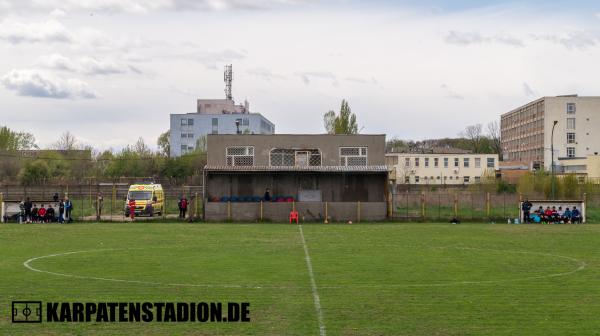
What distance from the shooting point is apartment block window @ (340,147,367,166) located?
63531mm

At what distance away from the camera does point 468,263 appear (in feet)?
92.1

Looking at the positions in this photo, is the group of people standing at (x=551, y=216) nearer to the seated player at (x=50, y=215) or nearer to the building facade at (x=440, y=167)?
the seated player at (x=50, y=215)

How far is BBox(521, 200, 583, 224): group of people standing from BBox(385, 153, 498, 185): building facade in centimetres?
6225

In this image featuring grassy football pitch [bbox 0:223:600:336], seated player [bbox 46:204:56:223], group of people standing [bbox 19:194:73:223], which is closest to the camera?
grassy football pitch [bbox 0:223:600:336]

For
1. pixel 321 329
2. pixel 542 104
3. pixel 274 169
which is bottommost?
pixel 321 329

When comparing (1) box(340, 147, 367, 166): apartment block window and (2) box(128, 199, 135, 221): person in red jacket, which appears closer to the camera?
(2) box(128, 199, 135, 221): person in red jacket

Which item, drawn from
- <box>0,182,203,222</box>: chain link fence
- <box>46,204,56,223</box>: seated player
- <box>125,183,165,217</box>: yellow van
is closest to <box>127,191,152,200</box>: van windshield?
<box>125,183,165,217</box>: yellow van

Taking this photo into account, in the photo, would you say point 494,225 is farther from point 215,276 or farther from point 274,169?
point 215,276

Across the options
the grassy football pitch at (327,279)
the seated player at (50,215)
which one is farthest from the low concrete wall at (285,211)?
the grassy football pitch at (327,279)

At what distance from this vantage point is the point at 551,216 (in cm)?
5644

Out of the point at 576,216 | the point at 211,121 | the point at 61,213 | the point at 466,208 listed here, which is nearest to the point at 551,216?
the point at 576,216

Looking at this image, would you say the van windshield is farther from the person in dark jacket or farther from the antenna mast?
the antenna mast

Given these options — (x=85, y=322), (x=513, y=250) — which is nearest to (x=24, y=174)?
(x=513, y=250)

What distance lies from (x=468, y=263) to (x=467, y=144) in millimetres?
146903
